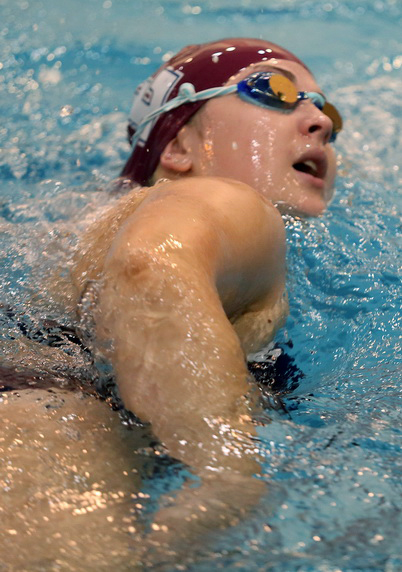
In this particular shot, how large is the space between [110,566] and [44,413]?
0.37m

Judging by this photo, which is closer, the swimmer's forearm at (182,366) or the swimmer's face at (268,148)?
the swimmer's forearm at (182,366)

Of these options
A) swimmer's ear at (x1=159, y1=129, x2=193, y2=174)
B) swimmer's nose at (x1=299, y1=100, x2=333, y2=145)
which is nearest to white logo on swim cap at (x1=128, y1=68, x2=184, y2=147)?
swimmer's ear at (x1=159, y1=129, x2=193, y2=174)

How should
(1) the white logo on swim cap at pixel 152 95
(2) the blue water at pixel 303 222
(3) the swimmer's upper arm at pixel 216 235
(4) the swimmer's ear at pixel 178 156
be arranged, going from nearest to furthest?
(2) the blue water at pixel 303 222, (3) the swimmer's upper arm at pixel 216 235, (4) the swimmer's ear at pixel 178 156, (1) the white logo on swim cap at pixel 152 95

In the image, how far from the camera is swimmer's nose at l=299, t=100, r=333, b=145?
2152mm

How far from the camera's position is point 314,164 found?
2.18 metres

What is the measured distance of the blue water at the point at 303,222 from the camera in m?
1.09

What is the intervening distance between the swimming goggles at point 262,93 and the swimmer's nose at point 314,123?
4cm

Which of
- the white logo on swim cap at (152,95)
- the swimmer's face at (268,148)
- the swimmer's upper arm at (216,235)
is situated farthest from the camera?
the white logo on swim cap at (152,95)

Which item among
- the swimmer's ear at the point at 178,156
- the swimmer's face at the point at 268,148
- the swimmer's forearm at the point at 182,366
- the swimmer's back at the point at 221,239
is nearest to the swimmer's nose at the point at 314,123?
the swimmer's face at the point at 268,148

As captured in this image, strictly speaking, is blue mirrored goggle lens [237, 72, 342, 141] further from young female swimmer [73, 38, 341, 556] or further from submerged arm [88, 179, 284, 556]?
submerged arm [88, 179, 284, 556]

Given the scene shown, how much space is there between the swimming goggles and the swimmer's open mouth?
0.51 ft

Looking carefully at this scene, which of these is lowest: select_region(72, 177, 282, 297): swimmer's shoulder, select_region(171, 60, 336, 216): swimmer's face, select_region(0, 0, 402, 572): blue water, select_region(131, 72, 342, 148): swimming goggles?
select_region(0, 0, 402, 572): blue water

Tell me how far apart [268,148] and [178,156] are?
28 centimetres

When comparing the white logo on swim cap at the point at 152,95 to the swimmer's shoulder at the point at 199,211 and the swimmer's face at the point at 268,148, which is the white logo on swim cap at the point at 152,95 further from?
the swimmer's shoulder at the point at 199,211
